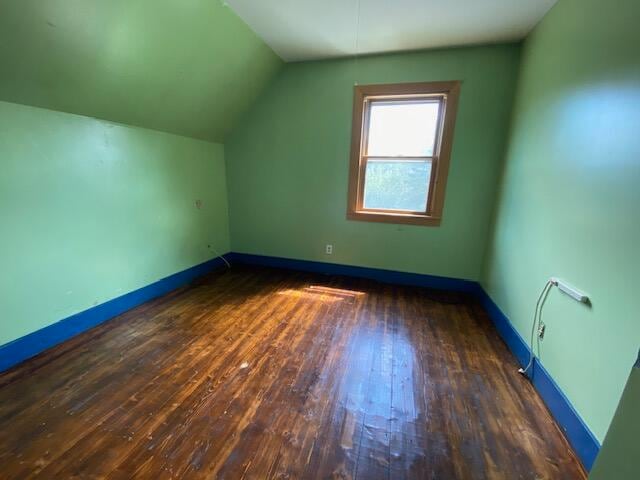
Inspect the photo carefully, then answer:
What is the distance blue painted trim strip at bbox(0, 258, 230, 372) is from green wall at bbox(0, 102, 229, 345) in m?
0.05

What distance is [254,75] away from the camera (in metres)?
2.77

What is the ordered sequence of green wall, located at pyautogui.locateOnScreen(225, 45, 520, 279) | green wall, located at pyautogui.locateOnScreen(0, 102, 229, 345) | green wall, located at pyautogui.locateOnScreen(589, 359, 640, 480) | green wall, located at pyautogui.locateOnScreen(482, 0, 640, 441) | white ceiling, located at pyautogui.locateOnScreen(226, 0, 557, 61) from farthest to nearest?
1. green wall, located at pyautogui.locateOnScreen(225, 45, 520, 279)
2. white ceiling, located at pyautogui.locateOnScreen(226, 0, 557, 61)
3. green wall, located at pyautogui.locateOnScreen(0, 102, 229, 345)
4. green wall, located at pyautogui.locateOnScreen(482, 0, 640, 441)
5. green wall, located at pyautogui.locateOnScreen(589, 359, 640, 480)

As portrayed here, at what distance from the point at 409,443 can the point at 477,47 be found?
10.4 ft

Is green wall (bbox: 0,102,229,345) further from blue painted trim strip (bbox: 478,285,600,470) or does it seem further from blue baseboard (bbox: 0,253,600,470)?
blue painted trim strip (bbox: 478,285,600,470)

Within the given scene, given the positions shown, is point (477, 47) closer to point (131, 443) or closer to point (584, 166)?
point (584, 166)

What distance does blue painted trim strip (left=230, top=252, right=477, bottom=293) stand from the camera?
2971mm

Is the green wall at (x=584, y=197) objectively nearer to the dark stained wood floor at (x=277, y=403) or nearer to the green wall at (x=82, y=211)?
the dark stained wood floor at (x=277, y=403)

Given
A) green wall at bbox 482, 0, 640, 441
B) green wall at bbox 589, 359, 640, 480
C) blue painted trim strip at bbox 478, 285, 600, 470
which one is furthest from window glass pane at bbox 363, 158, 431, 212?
green wall at bbox 589, 359, 640, 480

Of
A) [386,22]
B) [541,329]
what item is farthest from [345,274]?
[386,22]

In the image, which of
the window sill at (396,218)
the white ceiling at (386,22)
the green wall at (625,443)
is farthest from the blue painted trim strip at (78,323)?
the green wall at (625,443)

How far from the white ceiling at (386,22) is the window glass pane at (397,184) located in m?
1.09

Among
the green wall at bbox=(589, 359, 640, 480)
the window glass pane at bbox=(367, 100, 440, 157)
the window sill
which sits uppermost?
the window glass pane at bbox=(367, 100, 440, 157)

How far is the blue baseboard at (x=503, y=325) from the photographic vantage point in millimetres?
1200

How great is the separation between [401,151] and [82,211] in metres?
2.91
